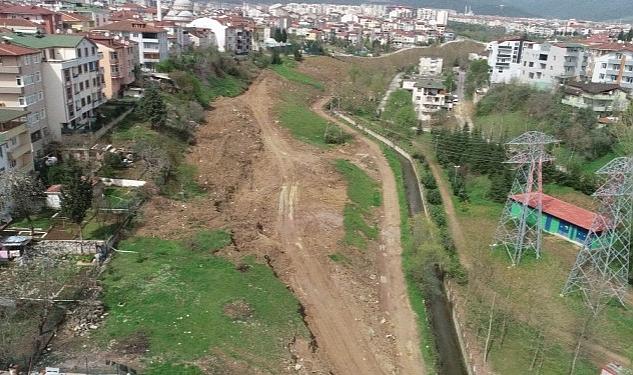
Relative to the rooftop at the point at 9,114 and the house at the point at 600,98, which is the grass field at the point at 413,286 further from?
the house at the point at 600,98

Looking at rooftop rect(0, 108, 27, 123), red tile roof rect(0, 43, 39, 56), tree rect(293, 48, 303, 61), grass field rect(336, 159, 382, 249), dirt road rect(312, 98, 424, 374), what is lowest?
dirt road rect(312, 98, 424, 374)

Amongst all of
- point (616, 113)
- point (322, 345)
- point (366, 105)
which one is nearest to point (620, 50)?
point (616, 113)

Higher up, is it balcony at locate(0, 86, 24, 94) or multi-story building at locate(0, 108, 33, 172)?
balcony at locate(0, 86, 24, 94)

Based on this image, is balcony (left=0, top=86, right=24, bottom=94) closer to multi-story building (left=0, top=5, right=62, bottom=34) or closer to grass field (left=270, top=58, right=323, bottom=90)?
multi-story building (left=0, top=5, right=62, bottom=34)

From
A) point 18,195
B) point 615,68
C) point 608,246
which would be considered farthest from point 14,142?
point 615,68

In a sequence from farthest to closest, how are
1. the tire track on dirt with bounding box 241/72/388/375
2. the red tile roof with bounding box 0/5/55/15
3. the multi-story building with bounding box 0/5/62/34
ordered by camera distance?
1. the red tile roof with bounding box 0/5/55/15
2. the multi-story building with bounding box 0/5/62/34
3. the tire track on dirt with bounding box 241/72/388/375

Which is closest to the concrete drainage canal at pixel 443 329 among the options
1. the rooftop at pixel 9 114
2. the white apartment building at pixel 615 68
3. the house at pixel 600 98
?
the rooftop at pixel 9 114

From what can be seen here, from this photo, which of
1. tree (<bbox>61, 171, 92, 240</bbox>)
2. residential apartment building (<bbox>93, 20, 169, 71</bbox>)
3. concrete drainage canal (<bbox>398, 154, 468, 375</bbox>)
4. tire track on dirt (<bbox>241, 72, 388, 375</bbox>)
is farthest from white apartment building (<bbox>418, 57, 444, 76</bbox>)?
tree (<bbox>61, 171, 92, 240</bbox>)
